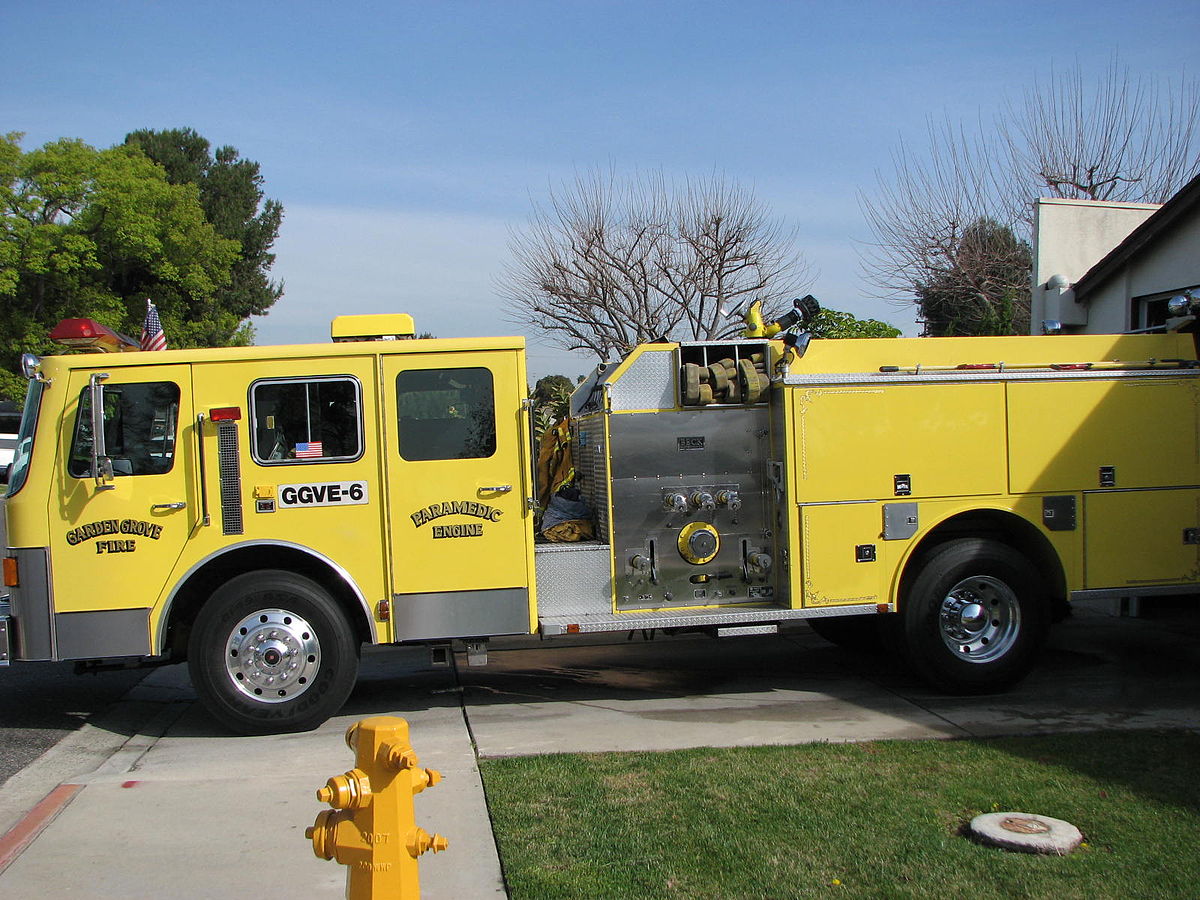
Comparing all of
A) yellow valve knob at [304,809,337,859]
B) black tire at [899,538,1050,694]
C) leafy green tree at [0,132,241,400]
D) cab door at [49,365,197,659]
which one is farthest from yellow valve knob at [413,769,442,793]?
leafy green tree at [0,132,241,400]

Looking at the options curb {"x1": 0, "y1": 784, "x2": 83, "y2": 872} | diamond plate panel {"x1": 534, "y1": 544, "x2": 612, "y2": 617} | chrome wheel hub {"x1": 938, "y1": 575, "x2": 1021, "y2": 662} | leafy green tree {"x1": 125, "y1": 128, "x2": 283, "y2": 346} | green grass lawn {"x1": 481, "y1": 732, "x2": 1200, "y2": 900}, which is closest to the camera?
green grass lawn {"x1": 481, "y1": 732, "x2": 1200, "y2": 900}

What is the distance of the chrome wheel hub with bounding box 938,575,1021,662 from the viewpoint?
293 inches

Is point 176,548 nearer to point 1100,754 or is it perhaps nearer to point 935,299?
point 1100,754

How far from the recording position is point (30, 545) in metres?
6.50

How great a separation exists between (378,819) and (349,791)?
0.13 m

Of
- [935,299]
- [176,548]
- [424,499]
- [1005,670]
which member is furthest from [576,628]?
[935,299]

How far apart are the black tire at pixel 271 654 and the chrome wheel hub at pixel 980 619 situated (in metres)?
4.16

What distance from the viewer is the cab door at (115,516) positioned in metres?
6.54

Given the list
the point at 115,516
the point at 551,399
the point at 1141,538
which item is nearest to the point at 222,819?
the point at 115,516

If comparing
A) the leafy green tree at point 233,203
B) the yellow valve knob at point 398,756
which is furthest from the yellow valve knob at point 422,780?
the leafy green tree at point 233,203

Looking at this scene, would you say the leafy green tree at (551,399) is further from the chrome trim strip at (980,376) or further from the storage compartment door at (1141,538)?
the storage compartment door at (1141,538)

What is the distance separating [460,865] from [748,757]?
6.59 ft

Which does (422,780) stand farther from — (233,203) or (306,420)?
(233,203)

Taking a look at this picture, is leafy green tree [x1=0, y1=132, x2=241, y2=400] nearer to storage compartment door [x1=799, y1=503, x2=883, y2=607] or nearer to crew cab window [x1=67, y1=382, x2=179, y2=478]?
crew cab window [x1=67, y1=382, x2=179, y2=478]
